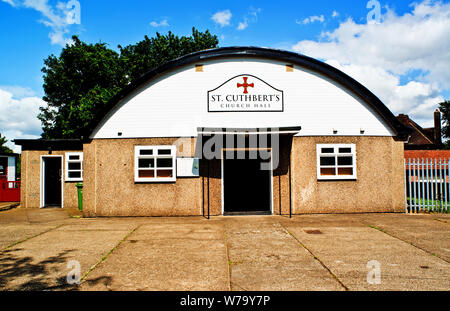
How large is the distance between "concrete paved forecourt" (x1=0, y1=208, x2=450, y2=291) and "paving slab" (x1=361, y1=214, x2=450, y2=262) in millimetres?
24

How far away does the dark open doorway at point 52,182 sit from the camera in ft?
44.0

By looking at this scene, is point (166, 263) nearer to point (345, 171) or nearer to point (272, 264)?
point (272, 264)

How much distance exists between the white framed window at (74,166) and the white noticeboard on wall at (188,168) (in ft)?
18.4

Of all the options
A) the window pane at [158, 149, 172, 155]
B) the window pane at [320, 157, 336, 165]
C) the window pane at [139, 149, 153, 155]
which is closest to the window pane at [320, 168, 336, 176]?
the window pane at [320, 157, 336, 165]

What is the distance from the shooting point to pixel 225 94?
10.1m

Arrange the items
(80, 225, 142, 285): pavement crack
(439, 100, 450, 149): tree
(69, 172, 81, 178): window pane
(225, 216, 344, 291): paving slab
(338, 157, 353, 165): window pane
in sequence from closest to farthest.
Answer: (225, 216, 344, 291): paving slab → (80, 225, 142, 285): pavement crack → (338, 157, 353, 165): window pane → (69, 172, 81, 178): window pane → (439, 100, 450, 149): tree

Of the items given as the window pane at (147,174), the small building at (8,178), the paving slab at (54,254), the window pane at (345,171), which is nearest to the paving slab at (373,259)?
the window pane at (345,171)

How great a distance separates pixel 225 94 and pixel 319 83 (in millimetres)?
3322

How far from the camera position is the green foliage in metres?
28.5

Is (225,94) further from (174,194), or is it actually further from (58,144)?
(58,144)

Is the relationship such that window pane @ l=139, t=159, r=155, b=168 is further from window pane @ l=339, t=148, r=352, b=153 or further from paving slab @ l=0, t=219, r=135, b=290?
window pane @ l=339, t=148, r=352, b=153

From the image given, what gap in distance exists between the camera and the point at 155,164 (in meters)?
9.99

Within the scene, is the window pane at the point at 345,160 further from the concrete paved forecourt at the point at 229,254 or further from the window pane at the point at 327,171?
the concrete paved forecourt at the point at 229,254

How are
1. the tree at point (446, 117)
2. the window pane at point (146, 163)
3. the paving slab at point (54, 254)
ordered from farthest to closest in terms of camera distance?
the tree at point (446, 117) → the window pane at point (146, 163) → the paving slab at point (54, 254)
